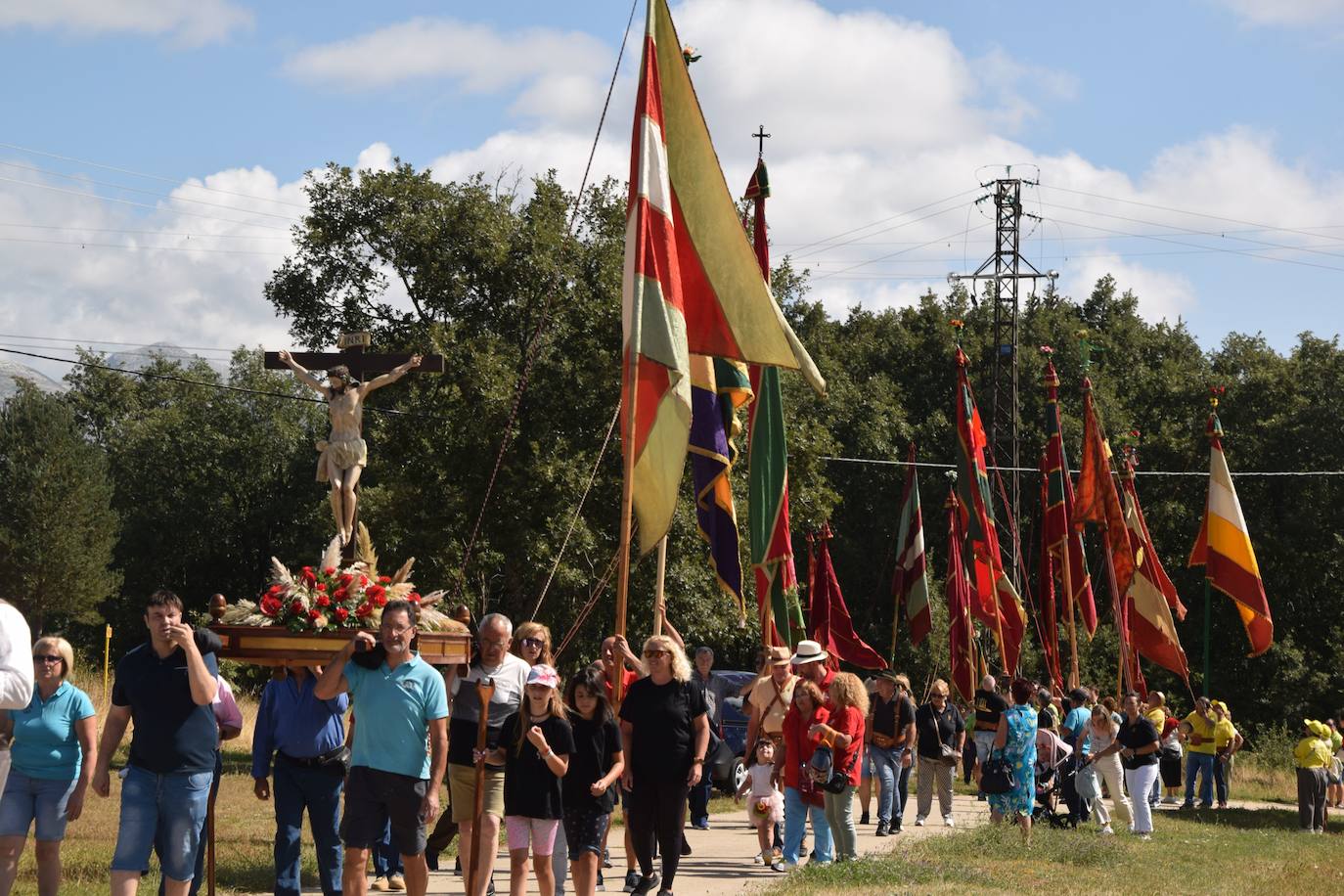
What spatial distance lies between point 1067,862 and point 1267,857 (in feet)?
13.3

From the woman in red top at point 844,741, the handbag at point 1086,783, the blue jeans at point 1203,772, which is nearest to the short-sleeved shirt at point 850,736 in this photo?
the woman in red top at point 844,741

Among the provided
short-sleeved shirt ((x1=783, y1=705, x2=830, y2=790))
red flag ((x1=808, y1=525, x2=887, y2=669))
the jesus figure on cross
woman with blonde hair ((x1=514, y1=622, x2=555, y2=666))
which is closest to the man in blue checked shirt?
woman with blonde hair ((x1=514, y1=622, x2=555, y2=666))

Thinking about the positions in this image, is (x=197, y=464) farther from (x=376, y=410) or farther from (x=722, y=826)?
(x=722, y=826)

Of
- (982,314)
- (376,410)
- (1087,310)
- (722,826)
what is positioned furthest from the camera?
(1087,310)

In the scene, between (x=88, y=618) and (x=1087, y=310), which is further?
(x=1087, y=310)

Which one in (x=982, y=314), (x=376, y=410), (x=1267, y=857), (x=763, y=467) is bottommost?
(x=1267, y=857)

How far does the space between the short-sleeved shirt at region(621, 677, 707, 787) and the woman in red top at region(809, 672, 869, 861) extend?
227cm

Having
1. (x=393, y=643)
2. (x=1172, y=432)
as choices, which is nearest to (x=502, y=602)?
(x=393, y=643)

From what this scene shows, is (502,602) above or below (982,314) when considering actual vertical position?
below

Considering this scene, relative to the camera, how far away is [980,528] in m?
26.8

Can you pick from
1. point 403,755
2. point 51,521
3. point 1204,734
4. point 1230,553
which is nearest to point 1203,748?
point 1204,734

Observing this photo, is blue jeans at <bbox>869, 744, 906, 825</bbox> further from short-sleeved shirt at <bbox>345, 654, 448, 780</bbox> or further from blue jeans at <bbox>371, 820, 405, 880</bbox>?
short-sleeved shirt at <bbox>345, 654, 448, 780</bbox>

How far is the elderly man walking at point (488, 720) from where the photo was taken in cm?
950

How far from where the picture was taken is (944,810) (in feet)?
59.7
